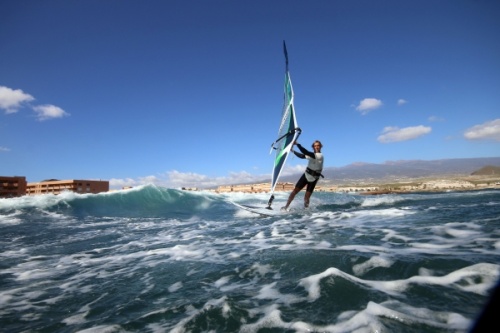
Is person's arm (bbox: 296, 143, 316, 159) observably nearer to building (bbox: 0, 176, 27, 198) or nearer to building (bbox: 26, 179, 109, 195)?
building (bbox: 26, 179, 109, 195)

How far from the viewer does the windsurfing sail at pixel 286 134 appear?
39.3 ft

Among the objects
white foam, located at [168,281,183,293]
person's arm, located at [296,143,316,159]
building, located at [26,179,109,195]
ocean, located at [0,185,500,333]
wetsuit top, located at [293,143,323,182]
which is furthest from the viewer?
building, located at [26,179,109,195]

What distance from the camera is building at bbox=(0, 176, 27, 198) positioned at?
63.3 metres

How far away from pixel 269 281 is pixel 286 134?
8.83 m

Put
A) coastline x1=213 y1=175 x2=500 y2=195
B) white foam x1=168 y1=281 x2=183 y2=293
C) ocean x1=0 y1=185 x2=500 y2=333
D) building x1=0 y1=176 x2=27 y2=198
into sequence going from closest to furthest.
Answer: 1. ocean x1=0 y1=185 x2=500 y2=333
2. white foam x1=168 y1=281 x2=183 y2=293
3. coastline x1=213 y1=175 x2=500 y2=195
4. building x1=0 y1=176 x2=27 y2=198

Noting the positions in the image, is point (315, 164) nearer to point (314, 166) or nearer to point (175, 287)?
point (314, 166)

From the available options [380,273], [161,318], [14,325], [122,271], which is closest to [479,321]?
[161,318]

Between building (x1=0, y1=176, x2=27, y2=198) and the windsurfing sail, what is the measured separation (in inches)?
2846

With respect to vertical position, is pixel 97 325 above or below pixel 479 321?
below

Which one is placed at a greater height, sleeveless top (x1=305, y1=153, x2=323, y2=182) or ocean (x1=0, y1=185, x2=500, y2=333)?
sleeveless top (x1=305, y1=153, x2=323, y2=182)

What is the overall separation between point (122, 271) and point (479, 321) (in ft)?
17.0

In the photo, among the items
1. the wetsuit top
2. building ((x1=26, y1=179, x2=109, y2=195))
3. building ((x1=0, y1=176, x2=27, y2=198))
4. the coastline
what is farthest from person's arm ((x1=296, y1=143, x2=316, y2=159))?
building ((x1=0, y1=176, x2=27, y2=198))

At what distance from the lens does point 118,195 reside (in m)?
21.0

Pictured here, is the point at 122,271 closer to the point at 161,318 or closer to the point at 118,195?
the point at 161,318
